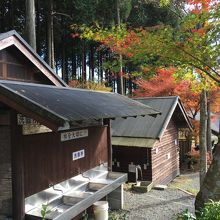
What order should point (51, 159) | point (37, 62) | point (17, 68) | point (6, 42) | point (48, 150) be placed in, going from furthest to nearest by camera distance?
1. point (37, 62)
2. point (17, 68)
3. point (6, 42)
4. point (51, 159)
5. point (48, 150)

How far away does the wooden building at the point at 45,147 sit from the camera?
5.76 metres

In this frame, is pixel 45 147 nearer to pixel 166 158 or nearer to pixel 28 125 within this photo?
pixel 28 125

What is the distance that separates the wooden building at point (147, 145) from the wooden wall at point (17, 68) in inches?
215

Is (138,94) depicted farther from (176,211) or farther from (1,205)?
(1,205)

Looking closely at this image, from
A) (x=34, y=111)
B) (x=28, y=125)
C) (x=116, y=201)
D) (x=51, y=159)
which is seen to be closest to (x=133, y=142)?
(x=116, y=201)

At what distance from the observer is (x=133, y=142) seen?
15531 mm

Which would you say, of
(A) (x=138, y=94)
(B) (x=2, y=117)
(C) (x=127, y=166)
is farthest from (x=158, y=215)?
(A) (x=138, y=94)

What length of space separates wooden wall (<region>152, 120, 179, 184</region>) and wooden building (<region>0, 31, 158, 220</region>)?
5.57 m

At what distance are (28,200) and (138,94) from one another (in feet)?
56.3

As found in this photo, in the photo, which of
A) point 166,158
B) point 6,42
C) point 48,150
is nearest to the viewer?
point 48,150

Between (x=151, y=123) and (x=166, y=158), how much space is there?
2.91m

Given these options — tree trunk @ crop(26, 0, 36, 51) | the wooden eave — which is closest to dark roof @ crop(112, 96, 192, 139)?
tree trunk @ crop(26, 0, 36, 51)

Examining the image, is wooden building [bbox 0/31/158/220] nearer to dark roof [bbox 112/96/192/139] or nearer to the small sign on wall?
the small sign on wall

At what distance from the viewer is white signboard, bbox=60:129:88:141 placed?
835 cm
